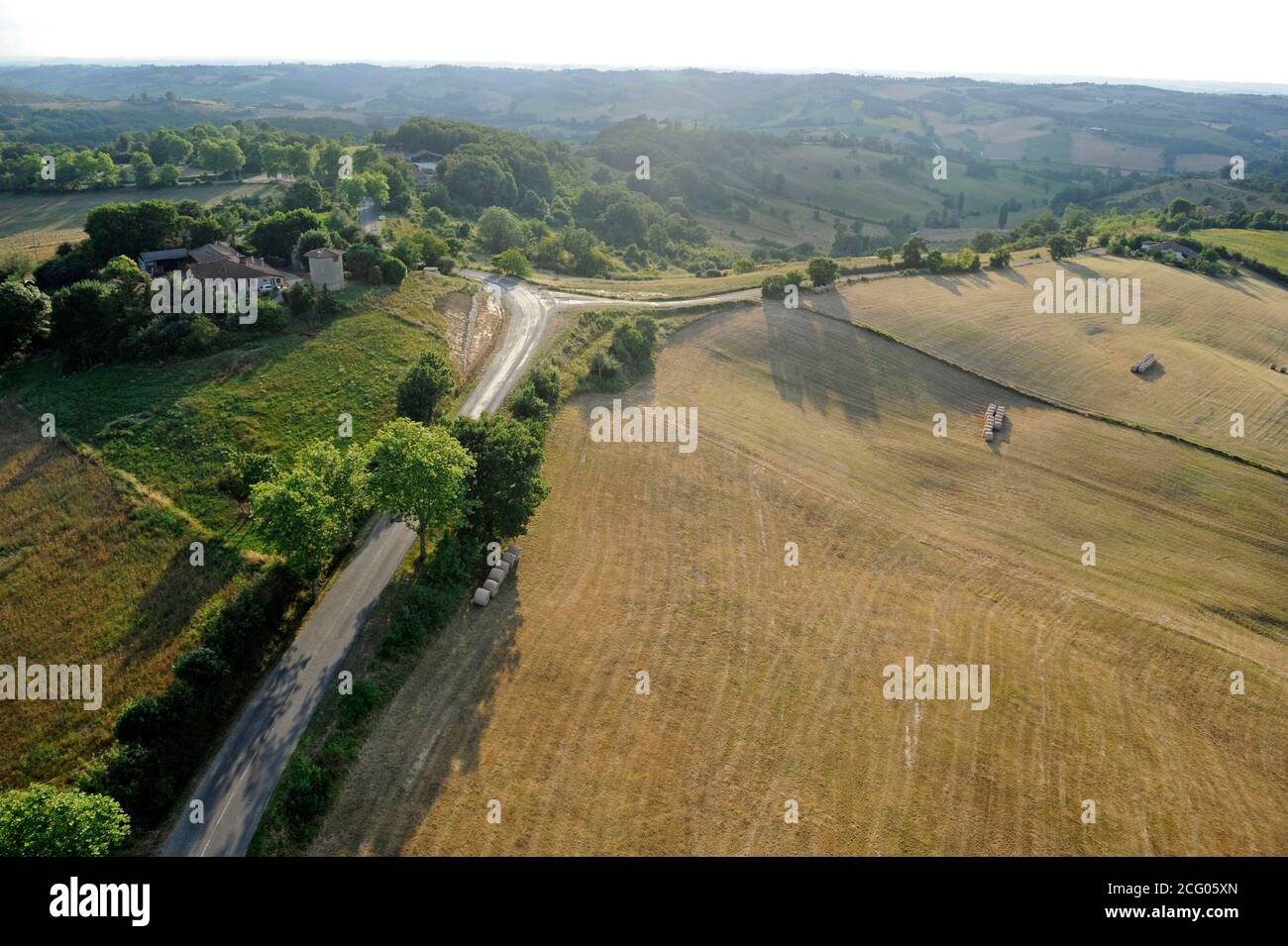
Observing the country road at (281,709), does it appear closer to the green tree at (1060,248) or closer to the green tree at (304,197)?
the green tree at (304,197)

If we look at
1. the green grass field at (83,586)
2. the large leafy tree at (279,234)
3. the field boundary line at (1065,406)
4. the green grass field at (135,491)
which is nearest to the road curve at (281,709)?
the green grass field at (135,491)

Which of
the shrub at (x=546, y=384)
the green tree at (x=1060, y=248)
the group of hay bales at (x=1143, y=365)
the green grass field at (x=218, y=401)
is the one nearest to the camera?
the green grass field at (x=218, y=401)

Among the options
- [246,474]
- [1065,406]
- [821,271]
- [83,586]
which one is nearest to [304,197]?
[246,474]

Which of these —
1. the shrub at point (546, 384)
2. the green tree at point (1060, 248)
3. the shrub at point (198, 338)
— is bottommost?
the shrub at point (546, 384)

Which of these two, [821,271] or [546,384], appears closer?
[546,384]

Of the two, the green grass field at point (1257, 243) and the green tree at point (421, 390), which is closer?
the green tree at point (421, 390)

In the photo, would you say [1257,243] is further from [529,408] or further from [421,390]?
[421,390]
